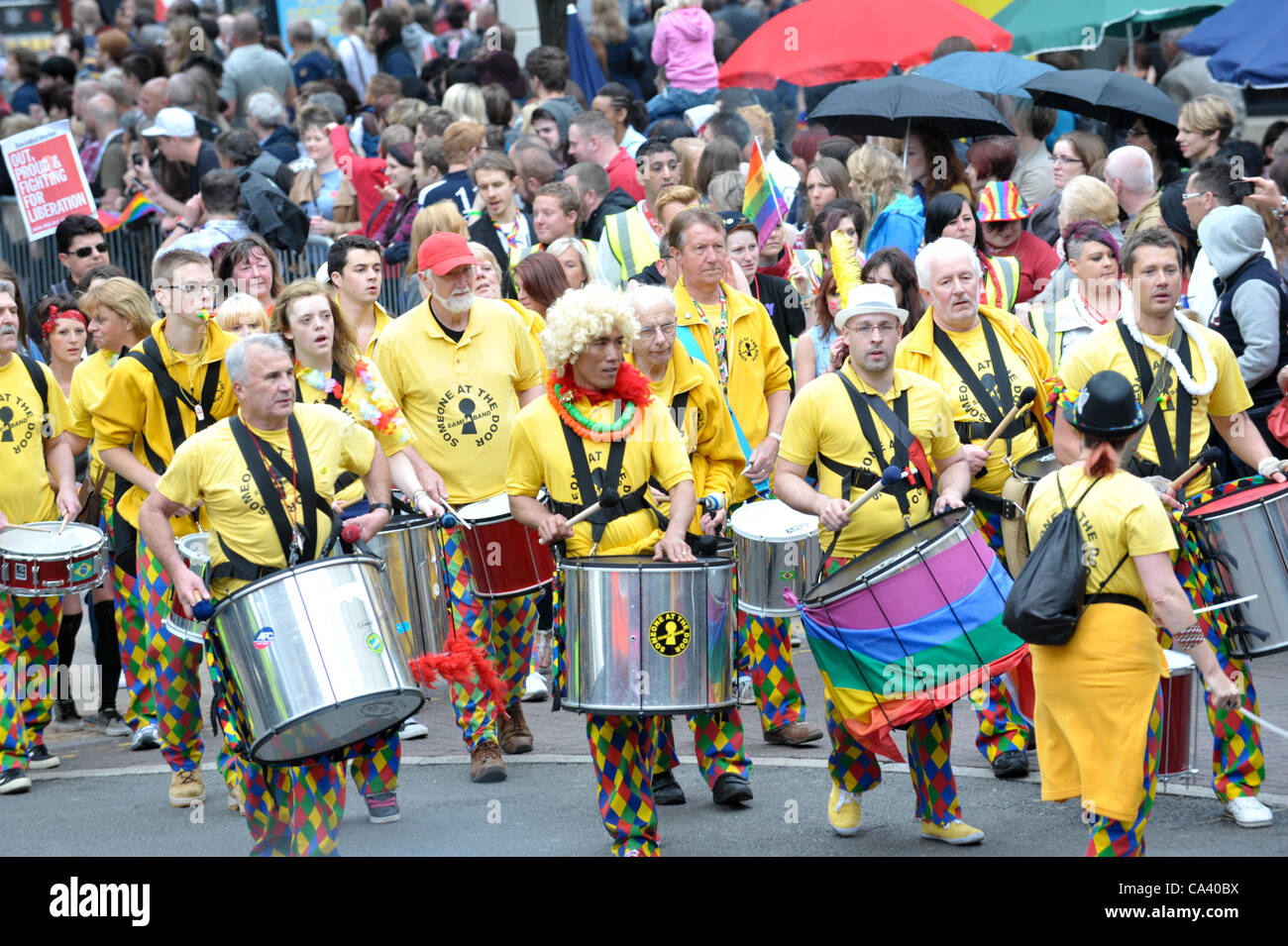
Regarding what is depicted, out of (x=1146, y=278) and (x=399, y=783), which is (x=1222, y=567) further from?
(x=399, y=783)

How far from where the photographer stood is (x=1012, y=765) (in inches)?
289

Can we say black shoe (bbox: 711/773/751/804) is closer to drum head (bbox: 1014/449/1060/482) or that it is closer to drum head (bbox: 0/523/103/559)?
drum head (bbox: 1014/449/1060/482)

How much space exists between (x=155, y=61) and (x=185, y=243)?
27.9 ft

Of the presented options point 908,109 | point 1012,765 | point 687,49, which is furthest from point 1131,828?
point 687,49

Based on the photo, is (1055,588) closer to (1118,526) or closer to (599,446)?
(1118,526)

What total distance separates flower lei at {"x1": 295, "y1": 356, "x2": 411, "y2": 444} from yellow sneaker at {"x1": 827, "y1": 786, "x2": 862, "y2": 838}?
90.4 inches

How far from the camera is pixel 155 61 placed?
18.8 m

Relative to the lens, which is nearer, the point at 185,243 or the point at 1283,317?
the point at 1283,317

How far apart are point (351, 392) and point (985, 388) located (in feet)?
8.81

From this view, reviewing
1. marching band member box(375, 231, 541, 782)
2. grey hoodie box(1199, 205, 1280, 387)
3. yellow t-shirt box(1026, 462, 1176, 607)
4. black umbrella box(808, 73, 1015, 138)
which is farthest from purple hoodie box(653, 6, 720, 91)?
yellow t-shirt box(1026, 462, 1176, 607)

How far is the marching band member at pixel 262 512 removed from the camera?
601 cm

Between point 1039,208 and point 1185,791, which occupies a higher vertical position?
point 1039,208

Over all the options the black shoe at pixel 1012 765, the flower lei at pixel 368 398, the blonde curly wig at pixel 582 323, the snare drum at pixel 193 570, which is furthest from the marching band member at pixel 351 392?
the black shoe at pixel 1012 765

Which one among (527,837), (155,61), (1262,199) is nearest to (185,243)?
(527,837)
